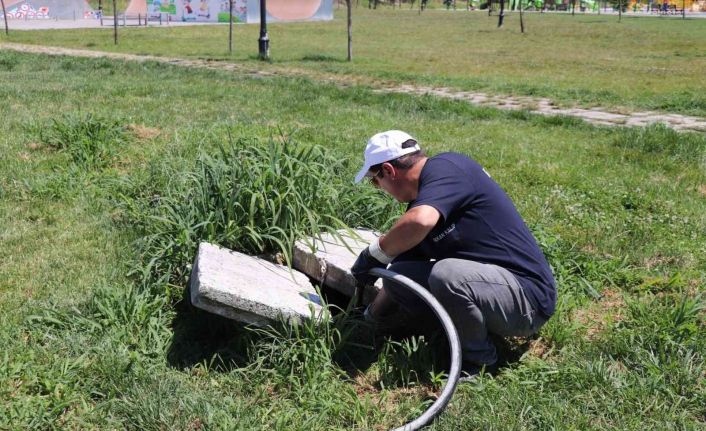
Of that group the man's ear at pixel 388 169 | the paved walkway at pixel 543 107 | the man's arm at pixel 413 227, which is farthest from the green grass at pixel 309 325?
the paved walkway at pixel 543 107

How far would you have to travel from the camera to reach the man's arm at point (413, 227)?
3.02 meters

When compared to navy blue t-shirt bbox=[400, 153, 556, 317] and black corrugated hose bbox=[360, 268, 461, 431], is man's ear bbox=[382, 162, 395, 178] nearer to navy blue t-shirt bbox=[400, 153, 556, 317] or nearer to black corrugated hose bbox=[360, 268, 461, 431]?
navy blue t-shirt bbox=[400, 153, 556, 317]

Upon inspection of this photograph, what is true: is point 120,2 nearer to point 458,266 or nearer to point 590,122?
point 590,122

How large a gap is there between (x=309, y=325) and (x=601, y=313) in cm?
164

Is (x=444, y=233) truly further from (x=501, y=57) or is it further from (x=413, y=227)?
(x=501, y=57)

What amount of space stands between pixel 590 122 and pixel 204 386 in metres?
7.55

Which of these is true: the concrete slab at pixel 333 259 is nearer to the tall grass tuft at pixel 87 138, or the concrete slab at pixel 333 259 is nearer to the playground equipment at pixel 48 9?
the tall grass tuft at pixel 87 138

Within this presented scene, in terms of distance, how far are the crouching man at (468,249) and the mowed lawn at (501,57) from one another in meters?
8.30

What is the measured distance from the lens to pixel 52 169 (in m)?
6.36

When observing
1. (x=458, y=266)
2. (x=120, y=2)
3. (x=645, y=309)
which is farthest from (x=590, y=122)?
(x=120, y=2)

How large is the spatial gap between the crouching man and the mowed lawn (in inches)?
327

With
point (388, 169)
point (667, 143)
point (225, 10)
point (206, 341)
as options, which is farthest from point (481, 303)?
point (225, 10)

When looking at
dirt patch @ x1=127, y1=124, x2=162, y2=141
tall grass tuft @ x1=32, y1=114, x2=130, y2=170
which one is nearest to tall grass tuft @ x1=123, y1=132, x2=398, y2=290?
tall grass tuft @ x1=32, y1=114, x2=130, y2=170

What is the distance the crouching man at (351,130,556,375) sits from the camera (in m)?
3.17
